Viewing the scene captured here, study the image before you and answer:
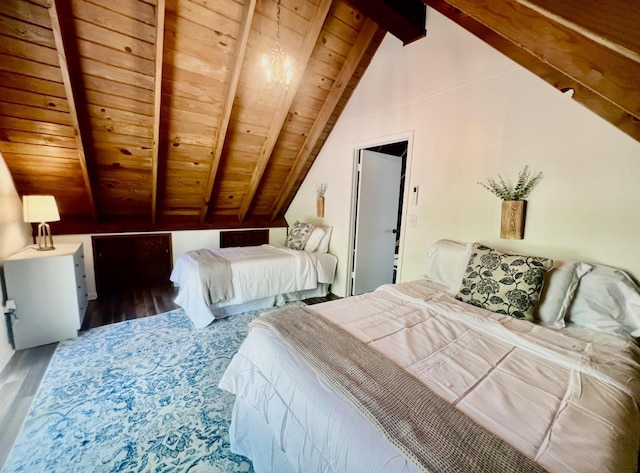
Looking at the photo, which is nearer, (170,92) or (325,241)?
(170,92)

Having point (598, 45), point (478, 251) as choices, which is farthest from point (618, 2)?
point (478, 251)

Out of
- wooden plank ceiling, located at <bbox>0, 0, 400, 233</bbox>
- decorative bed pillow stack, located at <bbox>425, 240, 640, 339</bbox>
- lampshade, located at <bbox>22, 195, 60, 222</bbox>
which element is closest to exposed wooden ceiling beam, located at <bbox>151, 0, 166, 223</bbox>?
wooden plank ceiling, located at <bbox>0, 0, 400, 233</bbox>

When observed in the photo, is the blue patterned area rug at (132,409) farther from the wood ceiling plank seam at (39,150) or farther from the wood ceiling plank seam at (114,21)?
the wood ceiling plank seam at (114,21)

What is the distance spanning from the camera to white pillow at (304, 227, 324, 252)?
12.0 feet

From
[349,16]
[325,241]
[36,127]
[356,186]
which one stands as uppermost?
[349,16]

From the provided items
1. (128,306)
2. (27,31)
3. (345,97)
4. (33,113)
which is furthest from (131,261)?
(345,97)

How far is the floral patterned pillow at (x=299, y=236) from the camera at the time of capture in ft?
12.1

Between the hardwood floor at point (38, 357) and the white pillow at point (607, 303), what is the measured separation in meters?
2.58

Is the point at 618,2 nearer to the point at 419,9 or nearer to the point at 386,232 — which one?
the point at 419,9

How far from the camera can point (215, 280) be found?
2.79 m

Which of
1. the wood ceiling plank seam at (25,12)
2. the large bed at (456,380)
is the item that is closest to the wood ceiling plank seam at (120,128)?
the wood ceiling plank seam at (25,12)

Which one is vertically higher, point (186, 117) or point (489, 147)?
point (186, 117)

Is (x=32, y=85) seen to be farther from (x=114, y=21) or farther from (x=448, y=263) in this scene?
(x=448, y=263)

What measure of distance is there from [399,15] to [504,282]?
2323mm
